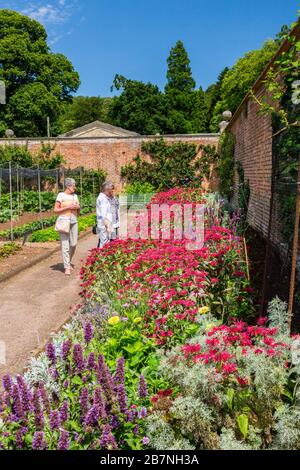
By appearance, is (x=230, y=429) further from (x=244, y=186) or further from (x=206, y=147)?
(x=206, y=147)

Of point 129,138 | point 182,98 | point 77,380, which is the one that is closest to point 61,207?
point 77,380

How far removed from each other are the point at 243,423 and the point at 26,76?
3592 cm

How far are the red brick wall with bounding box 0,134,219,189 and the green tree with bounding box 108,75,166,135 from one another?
2409 centimetres

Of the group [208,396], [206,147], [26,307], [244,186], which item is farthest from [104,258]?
[206,147]

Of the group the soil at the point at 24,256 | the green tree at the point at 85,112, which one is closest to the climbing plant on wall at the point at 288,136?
the soil at the point at 24,256

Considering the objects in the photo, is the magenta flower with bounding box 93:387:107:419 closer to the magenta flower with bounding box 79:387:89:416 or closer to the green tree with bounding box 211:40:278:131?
the magenta flower with bounding box 79:387:89:416

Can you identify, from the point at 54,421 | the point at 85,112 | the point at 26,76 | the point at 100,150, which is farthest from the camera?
the point at 85,112

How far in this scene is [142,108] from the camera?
4734 cm

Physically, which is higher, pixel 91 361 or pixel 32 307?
pixel 91 361

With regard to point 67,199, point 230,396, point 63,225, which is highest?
point 67,199

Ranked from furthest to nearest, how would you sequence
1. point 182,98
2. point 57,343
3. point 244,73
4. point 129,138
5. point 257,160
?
point 182,98 < point 244,73 < point 129,138 < point 257,160 < point 57,343

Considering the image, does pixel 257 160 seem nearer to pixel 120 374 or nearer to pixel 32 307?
pixel 32 307

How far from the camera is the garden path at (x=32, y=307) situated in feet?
13.9
